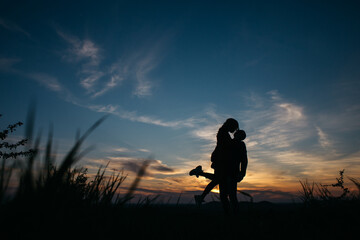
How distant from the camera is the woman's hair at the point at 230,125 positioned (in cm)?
673

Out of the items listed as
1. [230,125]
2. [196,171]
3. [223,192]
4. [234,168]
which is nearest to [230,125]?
[230,125]

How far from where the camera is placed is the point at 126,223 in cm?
229

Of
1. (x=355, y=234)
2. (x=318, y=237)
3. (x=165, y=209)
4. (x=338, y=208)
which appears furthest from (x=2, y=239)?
(x=338, y=208)

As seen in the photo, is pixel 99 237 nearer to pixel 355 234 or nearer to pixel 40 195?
pixel 40 195

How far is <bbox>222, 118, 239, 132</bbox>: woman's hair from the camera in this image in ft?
22.1

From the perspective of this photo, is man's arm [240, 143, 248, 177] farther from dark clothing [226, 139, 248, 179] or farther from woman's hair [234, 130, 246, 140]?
woman's hair [234, 130, 246, 140]

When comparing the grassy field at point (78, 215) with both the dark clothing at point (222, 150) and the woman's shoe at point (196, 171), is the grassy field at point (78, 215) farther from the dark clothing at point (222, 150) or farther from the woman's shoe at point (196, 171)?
the woman's shoe at point (196, 171)

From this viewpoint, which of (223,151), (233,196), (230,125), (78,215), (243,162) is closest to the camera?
(78,215)

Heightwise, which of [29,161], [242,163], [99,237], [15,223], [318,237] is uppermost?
[242,163]

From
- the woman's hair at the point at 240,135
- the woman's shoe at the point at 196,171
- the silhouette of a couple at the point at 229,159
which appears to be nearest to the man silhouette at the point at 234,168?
the silhouette of a couple at the point at 229,159

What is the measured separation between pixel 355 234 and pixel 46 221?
10.1ft

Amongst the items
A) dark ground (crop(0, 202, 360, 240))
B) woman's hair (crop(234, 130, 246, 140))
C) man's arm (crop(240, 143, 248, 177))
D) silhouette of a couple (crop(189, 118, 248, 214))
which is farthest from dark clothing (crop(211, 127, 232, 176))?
dark ground (crop(0, 202, 360, 240))

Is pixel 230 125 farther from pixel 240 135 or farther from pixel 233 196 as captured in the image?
pixel 233 196

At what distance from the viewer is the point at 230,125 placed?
265 inches
